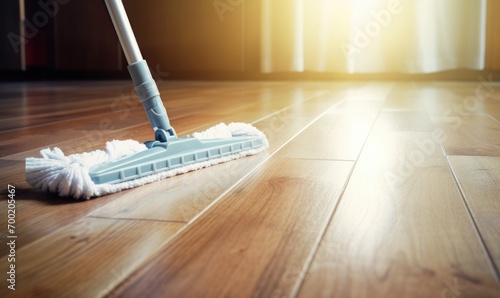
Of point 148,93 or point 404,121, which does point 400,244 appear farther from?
point 404,121

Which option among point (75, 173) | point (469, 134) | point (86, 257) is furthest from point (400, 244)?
point (469, 134)

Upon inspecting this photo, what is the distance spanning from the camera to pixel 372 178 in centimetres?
82

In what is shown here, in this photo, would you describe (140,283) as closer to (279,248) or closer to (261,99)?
(279,248)

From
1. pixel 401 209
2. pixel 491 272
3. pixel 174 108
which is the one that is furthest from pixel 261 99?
pixel 491 272

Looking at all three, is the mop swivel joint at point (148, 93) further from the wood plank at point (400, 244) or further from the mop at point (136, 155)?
the wood plank at point (400, 244)

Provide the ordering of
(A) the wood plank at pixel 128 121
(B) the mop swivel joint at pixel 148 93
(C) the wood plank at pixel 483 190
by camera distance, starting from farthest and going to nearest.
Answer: (A) the wood plank at pixel 128 121, (B) the mop swivel joint at pixel 148 93, (C) the wood plank at pixel 483 190

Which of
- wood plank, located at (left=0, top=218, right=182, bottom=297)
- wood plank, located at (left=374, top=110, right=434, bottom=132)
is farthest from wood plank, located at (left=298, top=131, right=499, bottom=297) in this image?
wood plank, located at (left=374, top=110, right=434, bottom=132)

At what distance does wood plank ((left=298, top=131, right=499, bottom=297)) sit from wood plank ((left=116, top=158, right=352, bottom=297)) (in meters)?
0.02

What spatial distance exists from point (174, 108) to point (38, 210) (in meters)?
1.28

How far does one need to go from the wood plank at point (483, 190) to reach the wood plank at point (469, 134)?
78mm

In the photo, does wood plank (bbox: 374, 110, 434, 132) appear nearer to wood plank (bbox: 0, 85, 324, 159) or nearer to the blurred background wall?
wood plank (bbox: 0, 85, 324, 159)

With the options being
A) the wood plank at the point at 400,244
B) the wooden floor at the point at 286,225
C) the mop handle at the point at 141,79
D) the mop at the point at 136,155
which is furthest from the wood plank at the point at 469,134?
the mop handle at the point at 141,79

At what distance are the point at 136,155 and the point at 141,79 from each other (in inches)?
4.9

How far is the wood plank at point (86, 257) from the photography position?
0.43 m
